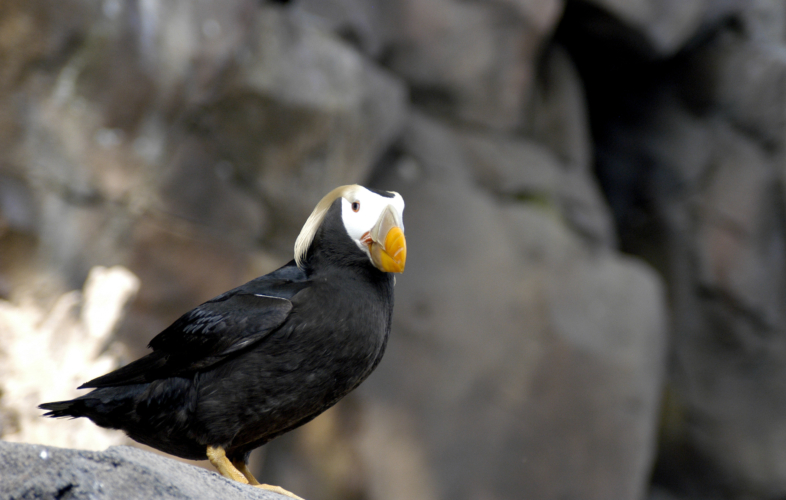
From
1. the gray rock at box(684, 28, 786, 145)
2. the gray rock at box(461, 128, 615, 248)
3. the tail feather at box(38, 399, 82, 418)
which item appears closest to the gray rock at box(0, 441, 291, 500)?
the tail feather at box(38, 399, 82, 418)

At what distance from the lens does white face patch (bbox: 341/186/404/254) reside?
57.4 inches

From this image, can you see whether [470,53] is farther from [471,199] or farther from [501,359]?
[501,359]

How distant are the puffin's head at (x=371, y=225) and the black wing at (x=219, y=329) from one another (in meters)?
0.12

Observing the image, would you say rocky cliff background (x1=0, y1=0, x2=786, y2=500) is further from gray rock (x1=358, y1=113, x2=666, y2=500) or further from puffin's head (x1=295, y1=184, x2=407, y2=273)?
puffin's head (x1=295, y1=184, x2=407, y2=273)

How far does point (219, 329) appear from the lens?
4.70ft

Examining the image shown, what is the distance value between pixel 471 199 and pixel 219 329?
3004 mm

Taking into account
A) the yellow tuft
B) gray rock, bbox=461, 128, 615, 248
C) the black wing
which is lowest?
gray rock, bbox=461, 128, 615, 248

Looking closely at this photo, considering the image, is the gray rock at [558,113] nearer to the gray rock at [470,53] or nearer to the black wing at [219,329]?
the gray rock at [470,53]

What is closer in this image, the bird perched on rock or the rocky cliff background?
the bird perched on rock

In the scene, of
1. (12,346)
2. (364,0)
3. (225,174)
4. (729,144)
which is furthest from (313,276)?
(729,144)

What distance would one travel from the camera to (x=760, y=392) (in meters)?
5.27

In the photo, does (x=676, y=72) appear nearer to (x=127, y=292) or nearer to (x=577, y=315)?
(x=577, y=315)

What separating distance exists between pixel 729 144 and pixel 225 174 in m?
3.87

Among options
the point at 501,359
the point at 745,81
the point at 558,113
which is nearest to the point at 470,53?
the point at 558,113
